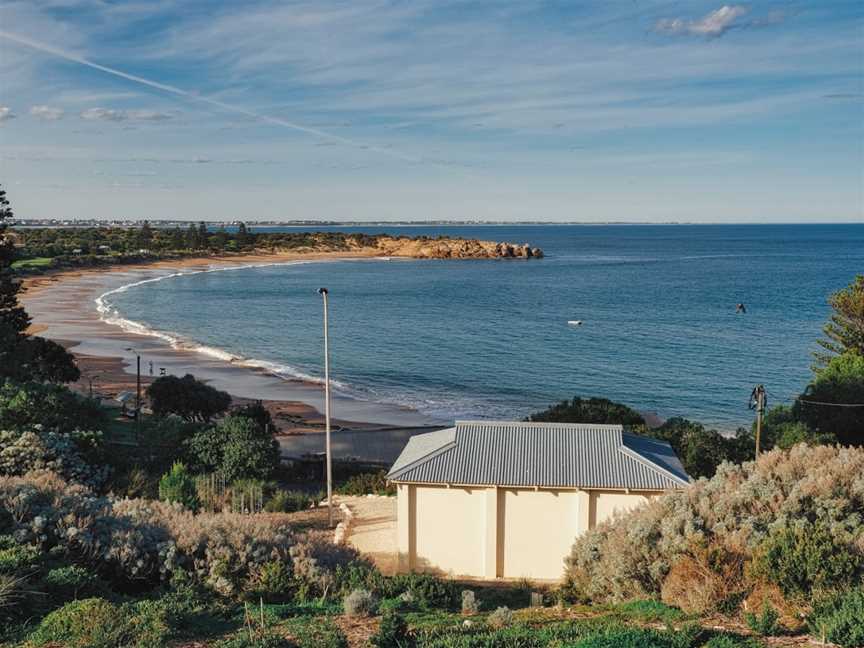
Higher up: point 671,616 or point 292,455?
point 671,616

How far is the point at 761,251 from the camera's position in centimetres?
15850

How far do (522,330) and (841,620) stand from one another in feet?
165

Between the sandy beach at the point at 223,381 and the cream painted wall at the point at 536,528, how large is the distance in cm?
1197

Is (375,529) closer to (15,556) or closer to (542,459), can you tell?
(542,459)

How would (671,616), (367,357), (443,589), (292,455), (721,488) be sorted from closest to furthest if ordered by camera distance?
(671,616), (443,589), (721,488), (292,455), (367,357)

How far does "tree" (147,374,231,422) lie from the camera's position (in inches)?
1136

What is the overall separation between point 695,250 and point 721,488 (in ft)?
543

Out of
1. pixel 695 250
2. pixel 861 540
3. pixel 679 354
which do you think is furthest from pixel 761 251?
pixel 861 540

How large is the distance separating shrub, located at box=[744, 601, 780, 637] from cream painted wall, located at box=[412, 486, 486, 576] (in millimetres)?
Result: 7498

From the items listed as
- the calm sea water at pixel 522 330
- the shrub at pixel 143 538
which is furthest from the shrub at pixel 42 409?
the calm sea water at pixel 522 330

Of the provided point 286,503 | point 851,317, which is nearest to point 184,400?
point 286,503

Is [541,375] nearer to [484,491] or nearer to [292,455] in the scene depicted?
[292,455]

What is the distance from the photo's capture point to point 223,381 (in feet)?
131

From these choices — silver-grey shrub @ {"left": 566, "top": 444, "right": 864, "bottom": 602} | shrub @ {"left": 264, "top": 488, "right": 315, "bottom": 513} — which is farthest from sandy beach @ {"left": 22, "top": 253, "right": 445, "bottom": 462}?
silver-grey shrub @ {"left": 566, "top": 444, "right": 864, "bottom": 602}
